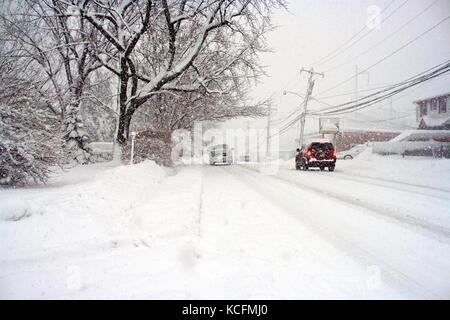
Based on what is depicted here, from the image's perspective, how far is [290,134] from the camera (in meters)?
135

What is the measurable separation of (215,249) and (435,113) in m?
50.8

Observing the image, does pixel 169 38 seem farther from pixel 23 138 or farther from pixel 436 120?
pixel 436 120

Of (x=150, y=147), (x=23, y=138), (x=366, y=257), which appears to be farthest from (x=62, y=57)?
(x=366, y=257)

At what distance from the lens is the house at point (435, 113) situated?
44.0m

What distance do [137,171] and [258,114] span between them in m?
Answer: 15.1

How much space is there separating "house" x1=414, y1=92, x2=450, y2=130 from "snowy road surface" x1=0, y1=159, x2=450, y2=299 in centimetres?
4155

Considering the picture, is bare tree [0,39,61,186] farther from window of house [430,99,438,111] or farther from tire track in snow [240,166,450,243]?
window of house [430,99,438,111]

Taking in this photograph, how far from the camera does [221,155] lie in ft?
113

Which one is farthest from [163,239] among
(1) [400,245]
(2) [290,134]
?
(2) [290,134]

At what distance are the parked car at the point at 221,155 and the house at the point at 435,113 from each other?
89.6 feet

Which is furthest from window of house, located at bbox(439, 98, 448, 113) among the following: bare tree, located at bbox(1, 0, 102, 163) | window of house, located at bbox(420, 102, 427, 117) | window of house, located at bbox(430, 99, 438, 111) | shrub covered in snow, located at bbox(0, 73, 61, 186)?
shrub covered in snow, located at bbox(0, 73, 61, 186)

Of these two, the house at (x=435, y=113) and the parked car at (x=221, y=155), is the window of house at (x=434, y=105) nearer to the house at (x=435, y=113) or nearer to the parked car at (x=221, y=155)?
the house at (x=435, y=113)

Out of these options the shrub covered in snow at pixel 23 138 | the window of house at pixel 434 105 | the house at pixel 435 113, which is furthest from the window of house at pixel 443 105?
the shrub covered in snow at pixel 23 138
